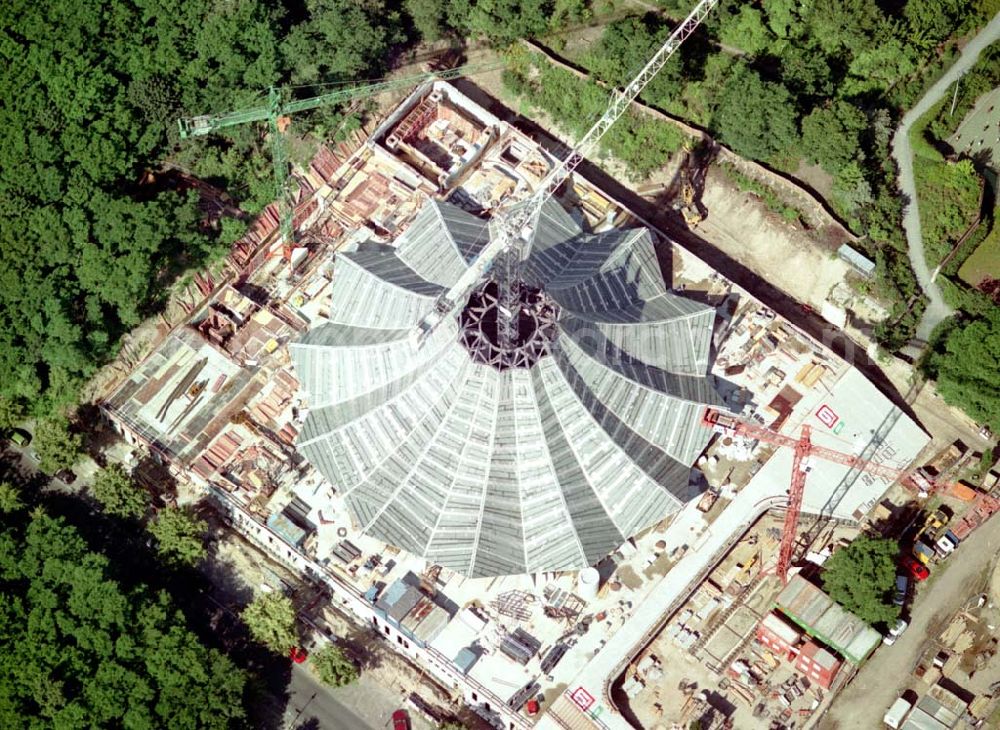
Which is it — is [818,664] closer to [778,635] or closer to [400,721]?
[778,635]

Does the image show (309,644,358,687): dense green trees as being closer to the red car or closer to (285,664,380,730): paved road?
(285,664,380,730): paved road

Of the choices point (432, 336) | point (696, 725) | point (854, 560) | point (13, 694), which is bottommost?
point (13, 694)

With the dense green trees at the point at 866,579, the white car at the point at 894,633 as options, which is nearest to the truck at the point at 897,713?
the white car at the point at 894,633

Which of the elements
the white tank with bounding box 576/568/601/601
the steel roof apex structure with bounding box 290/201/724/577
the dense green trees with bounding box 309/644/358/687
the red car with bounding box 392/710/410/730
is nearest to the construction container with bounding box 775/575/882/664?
the steel roof apex structure with bounding box 290/201/724/577

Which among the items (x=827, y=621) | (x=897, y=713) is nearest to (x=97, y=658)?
(x=827, y=621)

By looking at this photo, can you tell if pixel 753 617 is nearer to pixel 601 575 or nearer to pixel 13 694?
pixel 601 575

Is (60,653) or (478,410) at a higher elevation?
(478,410)

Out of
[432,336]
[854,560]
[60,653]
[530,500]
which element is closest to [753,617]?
[854,560]
